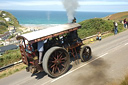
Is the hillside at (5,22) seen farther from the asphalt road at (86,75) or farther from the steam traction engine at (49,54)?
the steam traction engine at (49,54)

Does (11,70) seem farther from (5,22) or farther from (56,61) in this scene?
(5,22)

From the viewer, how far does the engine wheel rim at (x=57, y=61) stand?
649 centimetres

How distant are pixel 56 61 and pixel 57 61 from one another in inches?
2.4

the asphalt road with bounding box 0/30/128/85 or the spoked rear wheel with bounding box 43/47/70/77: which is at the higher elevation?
the spoked rear wheel with bounding box 43/47/70/77

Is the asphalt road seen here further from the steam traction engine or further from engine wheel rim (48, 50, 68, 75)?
the steam traction engine

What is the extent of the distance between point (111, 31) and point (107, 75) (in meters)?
12.9

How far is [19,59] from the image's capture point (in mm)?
9766

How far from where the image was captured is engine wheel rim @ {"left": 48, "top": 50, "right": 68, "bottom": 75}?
6.49 metres

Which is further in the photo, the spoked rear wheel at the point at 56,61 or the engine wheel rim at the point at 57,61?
the engine wheel rim at the point at 57,61

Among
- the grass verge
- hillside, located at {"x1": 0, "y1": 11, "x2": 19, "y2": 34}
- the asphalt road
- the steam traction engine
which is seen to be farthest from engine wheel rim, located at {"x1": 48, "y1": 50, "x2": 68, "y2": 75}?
hillside, located at {"x1": 0, "y1": 11, "x2": 19, "y2": 34}

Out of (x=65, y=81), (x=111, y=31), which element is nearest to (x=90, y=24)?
(x=111, y=31)

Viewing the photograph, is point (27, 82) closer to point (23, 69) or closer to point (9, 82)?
point (9, 82)

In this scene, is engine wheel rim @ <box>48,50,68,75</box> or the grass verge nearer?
engine wheel rim @ <box>48,50,68,75</box>

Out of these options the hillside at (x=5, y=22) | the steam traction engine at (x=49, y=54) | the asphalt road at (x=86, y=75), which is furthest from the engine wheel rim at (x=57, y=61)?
the hillside at (x=5, y=22)
